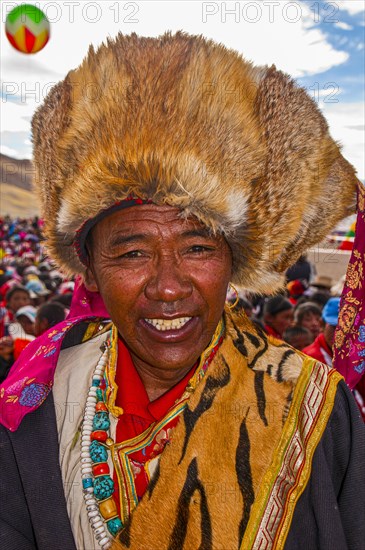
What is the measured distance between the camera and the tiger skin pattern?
55.6 inches

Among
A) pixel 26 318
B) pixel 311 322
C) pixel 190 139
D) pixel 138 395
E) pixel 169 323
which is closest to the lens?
pixel 190 139

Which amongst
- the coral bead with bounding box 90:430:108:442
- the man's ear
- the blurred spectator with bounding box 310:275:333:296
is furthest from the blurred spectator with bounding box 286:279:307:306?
the coral bead with bounding box 90:430:108:442

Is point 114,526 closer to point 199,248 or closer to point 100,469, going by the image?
point 100,469

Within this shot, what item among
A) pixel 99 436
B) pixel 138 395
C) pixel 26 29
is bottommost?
pixel 99 436

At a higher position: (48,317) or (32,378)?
(32,378)

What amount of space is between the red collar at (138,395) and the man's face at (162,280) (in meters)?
0.17

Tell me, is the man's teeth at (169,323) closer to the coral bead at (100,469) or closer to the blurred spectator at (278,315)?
the coral bead at (100,469)

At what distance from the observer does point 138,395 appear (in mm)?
1738

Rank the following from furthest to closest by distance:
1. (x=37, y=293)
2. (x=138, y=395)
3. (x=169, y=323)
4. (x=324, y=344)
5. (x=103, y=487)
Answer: (x=37, y=293) → (x=324, y=344) → (x=138, y=395) → (x=103, y=487) → (x=169, y=323)

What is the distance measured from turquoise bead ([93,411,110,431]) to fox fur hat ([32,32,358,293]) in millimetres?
629

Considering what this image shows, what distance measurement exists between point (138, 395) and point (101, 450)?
21cm

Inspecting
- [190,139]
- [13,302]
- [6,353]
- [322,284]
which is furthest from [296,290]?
[190,139]

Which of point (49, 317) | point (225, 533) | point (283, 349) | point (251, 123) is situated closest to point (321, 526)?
point (225, 533)

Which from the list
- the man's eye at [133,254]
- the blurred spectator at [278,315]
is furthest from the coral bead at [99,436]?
the blurred spectator at [278,315]
